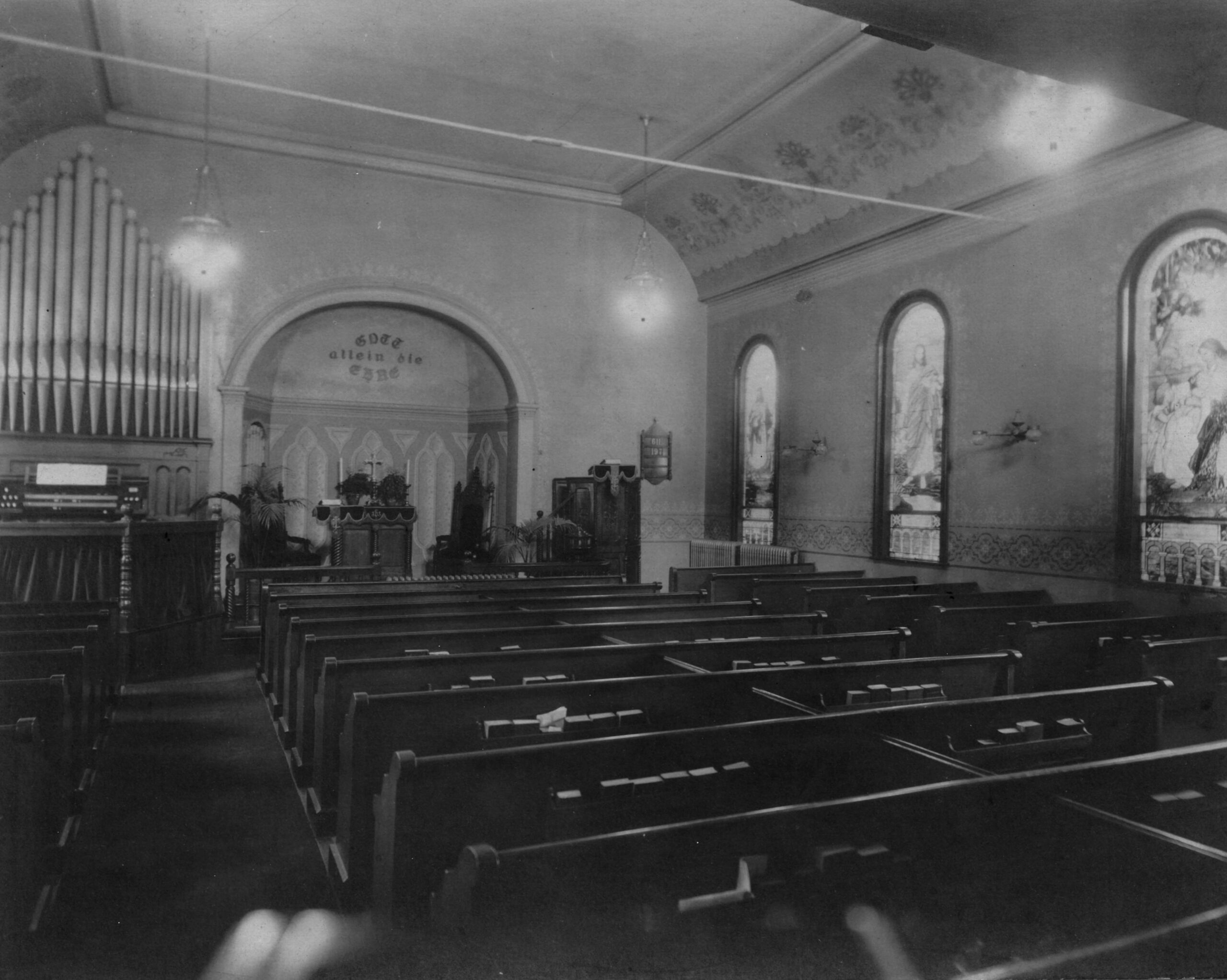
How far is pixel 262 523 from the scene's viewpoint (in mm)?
8984

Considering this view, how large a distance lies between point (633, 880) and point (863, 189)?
311 inches

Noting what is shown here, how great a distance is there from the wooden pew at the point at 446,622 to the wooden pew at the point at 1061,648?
4.62ft

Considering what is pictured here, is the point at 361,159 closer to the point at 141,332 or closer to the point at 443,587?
the point at 141,332

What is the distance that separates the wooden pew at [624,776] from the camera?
6.47 feet

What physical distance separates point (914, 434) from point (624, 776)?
666 centimetres

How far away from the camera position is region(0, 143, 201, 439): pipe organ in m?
8.05

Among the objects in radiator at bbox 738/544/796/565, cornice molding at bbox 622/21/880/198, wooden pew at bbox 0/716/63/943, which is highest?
cornice molding at bbox 622/21/880/198

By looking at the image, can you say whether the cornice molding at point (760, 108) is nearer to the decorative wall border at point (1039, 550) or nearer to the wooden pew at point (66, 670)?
the decorative wall border at point (1039, 550)

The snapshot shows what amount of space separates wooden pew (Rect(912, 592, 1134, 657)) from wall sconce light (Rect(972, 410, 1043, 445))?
1.71 meters

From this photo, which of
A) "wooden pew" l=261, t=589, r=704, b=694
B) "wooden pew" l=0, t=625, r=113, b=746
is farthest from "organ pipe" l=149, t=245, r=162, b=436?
"wooden pew" l=0, t=625, r=113, b=746

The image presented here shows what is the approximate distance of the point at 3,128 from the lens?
304 inches

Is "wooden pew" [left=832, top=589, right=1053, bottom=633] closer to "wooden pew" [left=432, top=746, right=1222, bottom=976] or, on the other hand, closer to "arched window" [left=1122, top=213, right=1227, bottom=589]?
"arched window" [left=1122, top=213, right=1227, bottom=589]

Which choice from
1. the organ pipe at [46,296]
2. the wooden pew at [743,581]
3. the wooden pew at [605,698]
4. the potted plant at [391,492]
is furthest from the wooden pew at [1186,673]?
the organ pipe at [46,296]

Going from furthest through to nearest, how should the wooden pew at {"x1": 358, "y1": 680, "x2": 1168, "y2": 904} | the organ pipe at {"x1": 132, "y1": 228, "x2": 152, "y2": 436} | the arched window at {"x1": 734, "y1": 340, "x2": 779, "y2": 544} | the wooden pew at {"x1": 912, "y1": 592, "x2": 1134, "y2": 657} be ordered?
the arched window at {"x1": 734, "y1": 340, "x2": 779, "y2": 544} < the organ pipe at {"x1": 132, "y1": 228, "x2": 152, "y2": 436} < the wooden pew at {"x1": 912, "y1": 592, "x2": 1134, "y2": 657} < the wooden pew at {"x1": 358, "y1": 680, "x2": 1168, "y2": 904}
